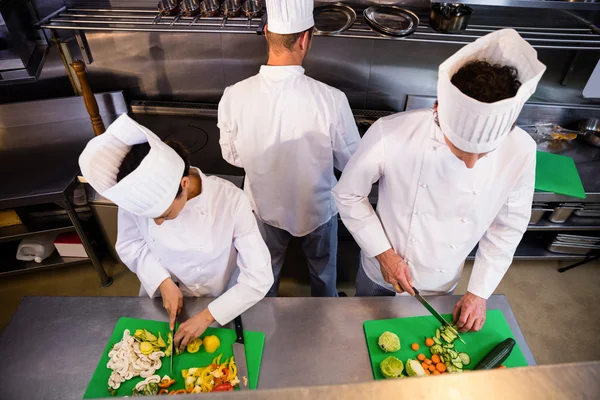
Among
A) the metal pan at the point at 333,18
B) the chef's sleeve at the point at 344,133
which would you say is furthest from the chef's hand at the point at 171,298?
the metal pan at the point at 333,18

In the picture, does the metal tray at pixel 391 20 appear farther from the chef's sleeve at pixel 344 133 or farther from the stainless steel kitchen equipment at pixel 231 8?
the stainless steel kitchen equipment at pixel 231 8

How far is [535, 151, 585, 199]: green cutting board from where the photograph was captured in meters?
1.89

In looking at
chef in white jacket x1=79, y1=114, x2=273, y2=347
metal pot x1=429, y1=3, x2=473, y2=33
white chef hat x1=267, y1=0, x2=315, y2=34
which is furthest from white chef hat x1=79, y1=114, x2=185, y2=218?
metal pot x1=429, y1=3, x2=473, y2=33

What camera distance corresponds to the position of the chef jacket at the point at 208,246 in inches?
44.4

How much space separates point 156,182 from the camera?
93cm

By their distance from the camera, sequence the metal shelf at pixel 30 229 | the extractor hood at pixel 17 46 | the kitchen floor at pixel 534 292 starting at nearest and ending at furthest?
the extractor hood at pixel 17 46
the metal shelf at pixel 30 229
the kitchen floor at pixel 534 292

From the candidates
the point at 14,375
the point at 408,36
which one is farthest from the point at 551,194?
the point at 14,375

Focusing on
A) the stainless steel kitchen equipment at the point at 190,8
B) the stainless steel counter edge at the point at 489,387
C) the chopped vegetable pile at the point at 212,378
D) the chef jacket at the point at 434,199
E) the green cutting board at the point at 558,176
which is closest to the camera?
the stainless steel counter edge at the point at 489,387

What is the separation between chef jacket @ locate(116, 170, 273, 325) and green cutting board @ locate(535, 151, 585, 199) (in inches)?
62.0

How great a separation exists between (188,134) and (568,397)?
85.9 inches

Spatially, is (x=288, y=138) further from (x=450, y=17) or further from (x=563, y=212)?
(x=563, y=212)

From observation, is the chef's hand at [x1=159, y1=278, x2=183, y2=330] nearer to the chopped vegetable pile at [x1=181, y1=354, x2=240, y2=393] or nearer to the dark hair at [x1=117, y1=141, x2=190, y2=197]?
the chopped vegetable pile at [x1=181, y1=354, x2=240, y2=393]

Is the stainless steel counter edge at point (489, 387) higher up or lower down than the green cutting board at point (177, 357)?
higher up

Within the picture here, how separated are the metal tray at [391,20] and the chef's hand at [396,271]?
3.04ft
